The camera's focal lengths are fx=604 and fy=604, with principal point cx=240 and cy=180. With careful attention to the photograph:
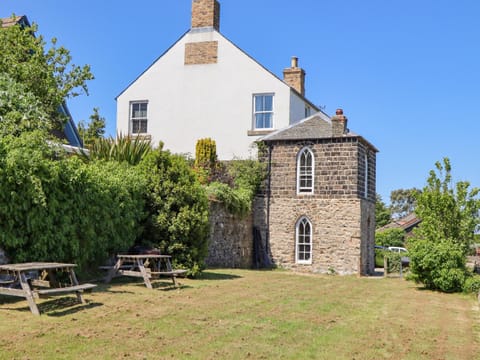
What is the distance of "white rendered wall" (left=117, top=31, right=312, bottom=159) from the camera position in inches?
1105

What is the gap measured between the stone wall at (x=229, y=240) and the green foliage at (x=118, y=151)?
3932mm

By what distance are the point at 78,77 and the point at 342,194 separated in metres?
11.5

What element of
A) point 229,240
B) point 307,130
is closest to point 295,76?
point 307,130

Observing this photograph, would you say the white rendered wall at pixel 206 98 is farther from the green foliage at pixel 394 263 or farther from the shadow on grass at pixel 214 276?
the shadow on grass at pixel 214 276

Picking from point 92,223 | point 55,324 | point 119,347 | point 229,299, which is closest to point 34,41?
point 92,223

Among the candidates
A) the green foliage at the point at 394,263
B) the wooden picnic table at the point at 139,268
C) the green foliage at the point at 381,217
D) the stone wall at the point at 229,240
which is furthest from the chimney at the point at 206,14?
the green foliage at the point at 381,217

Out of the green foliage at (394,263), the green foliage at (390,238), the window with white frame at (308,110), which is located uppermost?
the window with white frame at (308,110)

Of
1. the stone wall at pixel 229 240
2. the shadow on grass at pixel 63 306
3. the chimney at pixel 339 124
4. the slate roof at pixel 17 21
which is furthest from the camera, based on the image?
the chimney at pixel 339 124

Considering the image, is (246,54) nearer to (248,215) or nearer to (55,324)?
(248,215)

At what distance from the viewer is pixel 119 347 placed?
770 centimetres

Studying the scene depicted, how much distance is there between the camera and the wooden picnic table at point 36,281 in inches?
377

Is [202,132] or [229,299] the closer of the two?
[229,299]

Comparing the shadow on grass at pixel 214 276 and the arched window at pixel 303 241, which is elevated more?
the arched window at pixel 303 241

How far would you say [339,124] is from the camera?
24.8 m
